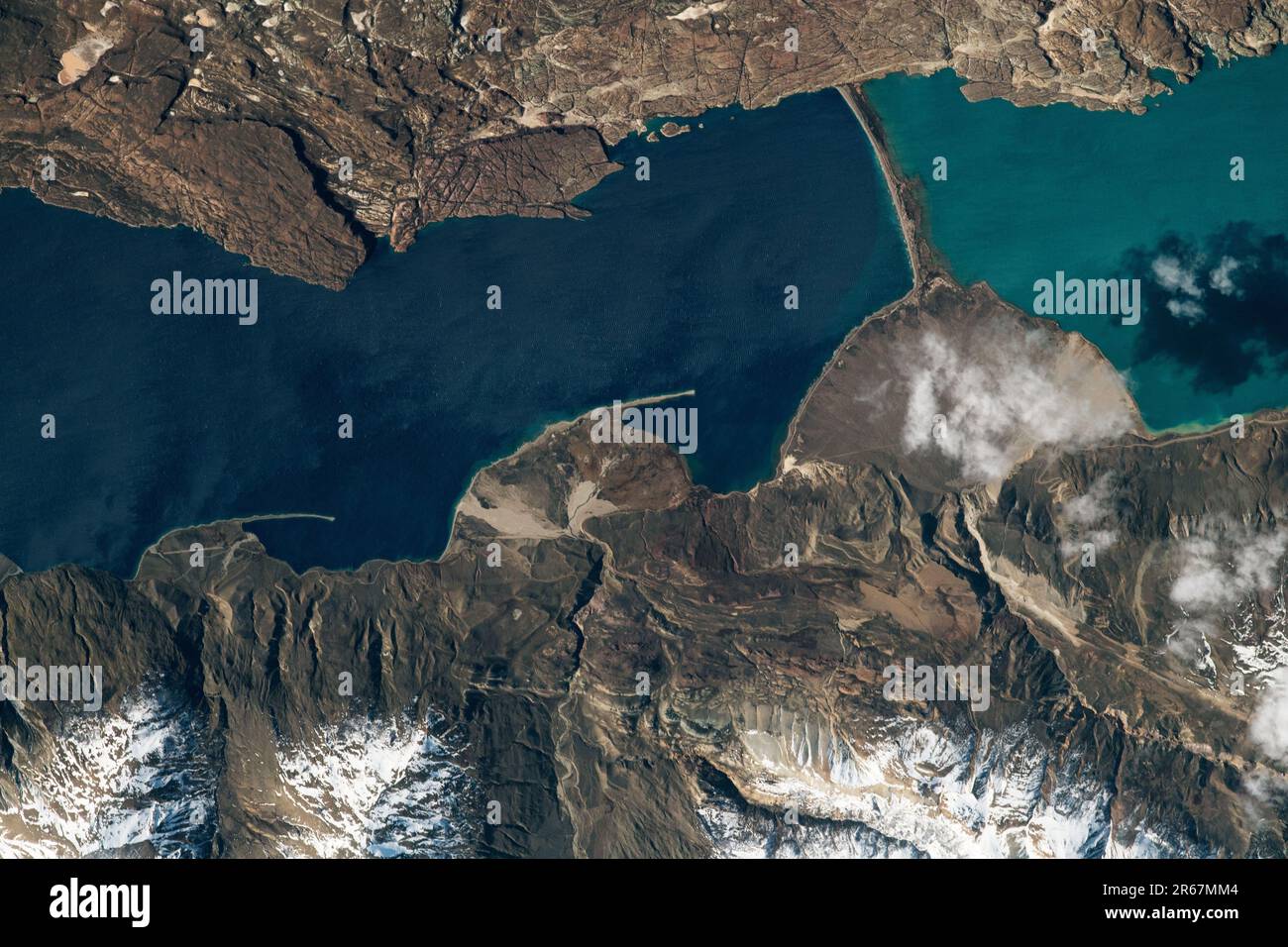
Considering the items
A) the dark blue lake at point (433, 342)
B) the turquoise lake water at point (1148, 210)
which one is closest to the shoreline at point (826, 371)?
the dark blue lake at point (433, 342)

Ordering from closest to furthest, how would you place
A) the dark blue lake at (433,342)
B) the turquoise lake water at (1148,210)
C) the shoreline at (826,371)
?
the shoreline at (826,371) < the turquoise lake water at (1148,210) < the dark blue lake at (433,342)

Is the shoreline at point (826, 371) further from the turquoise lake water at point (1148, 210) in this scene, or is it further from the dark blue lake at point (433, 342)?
the turquoise lake water at point (1148, 210)

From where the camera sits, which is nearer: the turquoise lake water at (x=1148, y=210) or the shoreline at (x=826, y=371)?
the shoreline at (x=826, y=371)

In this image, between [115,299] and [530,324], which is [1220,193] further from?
[115,299]

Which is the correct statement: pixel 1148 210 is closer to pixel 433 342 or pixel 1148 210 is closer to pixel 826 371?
pixel 826 371

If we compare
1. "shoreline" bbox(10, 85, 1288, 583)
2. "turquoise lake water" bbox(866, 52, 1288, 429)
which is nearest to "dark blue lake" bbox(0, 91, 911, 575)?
"shoreline" bbox(10, 85, 1288, 583)

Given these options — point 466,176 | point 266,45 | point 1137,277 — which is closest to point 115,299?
point 266,45

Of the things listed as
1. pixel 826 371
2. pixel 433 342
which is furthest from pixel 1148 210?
pixel 433 342
